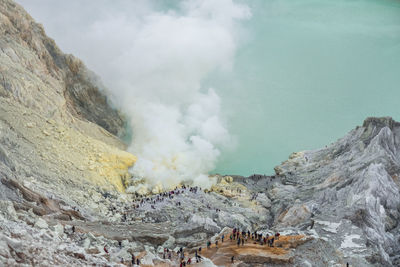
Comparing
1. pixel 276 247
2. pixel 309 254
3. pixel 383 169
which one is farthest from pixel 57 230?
pixel 383 169

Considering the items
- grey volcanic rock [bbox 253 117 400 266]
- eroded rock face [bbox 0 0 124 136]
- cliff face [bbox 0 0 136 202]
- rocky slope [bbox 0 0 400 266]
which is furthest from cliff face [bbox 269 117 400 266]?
eroded rock face [bbox 0 0 124 136]

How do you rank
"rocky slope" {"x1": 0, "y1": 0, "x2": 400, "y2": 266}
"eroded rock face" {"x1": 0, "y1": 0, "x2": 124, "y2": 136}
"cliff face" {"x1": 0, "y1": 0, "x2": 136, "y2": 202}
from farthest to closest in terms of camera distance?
"eroded rock face" {"x1": 0, "y1": 0, "x2": 124, "y2": 136}
"cliff face" {"x1": 0, "y1": 0, "x2": 136, "y2": 202}
"rocky slope" {"x1": 0, "y1": 0, "x2": 400, "y2": 266}

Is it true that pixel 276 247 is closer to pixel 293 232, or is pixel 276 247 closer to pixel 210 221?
pixel 293 232

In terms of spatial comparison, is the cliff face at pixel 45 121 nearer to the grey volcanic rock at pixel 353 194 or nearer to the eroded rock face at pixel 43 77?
the eroded rock face at pixel 43 77

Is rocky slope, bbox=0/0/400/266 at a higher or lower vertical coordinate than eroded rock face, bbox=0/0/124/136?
lower

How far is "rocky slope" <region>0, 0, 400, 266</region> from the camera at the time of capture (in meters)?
29.2

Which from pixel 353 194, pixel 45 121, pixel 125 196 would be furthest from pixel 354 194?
pixel 45 121

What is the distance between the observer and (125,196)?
48.5m

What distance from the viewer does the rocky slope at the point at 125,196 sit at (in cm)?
2923

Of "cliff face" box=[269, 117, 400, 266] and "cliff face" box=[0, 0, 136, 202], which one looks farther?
"cliff face" box=[0, 0, 136, 202]

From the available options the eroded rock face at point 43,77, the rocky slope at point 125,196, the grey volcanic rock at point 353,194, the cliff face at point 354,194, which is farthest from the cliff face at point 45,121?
the cliff face at point 354,194

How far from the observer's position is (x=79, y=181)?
44594mm

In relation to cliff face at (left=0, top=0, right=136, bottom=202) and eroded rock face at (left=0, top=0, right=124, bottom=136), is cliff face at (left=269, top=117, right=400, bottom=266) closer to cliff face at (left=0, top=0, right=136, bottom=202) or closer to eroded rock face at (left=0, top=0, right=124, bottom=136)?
cliff face at (left=0, top=0, right=136, bottom=202)

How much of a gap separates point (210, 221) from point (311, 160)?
30839mm
